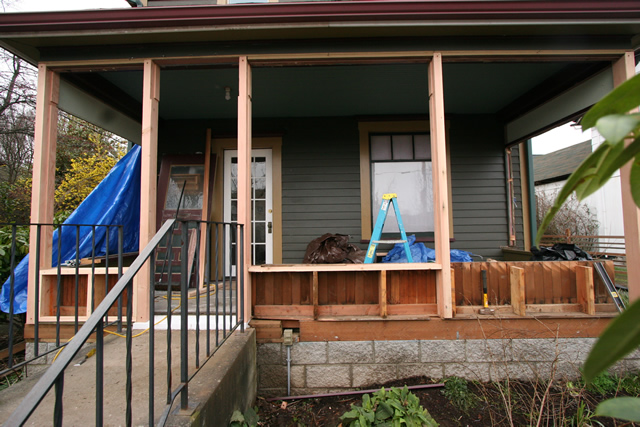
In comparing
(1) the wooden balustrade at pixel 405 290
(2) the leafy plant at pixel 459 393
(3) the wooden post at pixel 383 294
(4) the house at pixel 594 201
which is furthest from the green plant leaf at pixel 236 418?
(4) the house at pixel 594 201

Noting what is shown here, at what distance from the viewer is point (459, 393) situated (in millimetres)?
2648

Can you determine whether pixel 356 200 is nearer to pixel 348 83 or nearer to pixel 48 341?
pixel 348 83

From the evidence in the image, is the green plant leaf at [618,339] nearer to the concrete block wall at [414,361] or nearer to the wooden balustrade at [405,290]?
the wooden balustrade at [405,290]

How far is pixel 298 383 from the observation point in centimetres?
284

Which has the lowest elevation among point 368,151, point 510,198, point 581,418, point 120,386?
point 581,418

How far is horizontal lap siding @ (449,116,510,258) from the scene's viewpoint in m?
4.72

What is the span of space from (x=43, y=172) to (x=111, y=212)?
1244 millimetres

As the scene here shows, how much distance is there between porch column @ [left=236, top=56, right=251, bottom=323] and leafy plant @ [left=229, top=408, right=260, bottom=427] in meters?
0.75

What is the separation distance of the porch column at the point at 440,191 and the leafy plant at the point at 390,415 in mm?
821

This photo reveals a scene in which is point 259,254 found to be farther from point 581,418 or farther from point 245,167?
point 581,418

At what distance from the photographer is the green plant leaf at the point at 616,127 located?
0.23 metres

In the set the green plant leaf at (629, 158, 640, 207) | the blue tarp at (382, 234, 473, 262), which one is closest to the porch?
the blue tarp at (382, 234, 473, 262)

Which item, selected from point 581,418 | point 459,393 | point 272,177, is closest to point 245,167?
point 272,177

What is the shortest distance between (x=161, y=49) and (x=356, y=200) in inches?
117
